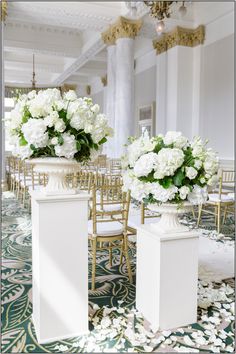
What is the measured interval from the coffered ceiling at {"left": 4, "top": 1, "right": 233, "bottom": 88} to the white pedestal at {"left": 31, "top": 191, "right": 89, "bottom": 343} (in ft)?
21.7

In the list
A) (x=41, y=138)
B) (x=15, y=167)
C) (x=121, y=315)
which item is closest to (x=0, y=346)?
(x=121, y=315)

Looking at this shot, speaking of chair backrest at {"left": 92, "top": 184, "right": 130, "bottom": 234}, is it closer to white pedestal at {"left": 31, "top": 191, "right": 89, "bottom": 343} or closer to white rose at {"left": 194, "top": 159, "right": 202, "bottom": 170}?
white pedestal at {"left": 31, "top": 191, "right": 89, "bottom": 343}

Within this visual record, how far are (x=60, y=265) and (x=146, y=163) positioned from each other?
37.6 inches

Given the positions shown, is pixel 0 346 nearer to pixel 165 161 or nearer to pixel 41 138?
pixel 41 138

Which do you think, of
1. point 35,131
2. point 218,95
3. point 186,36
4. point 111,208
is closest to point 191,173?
point 35,131

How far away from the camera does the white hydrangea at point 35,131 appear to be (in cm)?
220

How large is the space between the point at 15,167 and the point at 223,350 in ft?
27.6

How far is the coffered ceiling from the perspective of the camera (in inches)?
371

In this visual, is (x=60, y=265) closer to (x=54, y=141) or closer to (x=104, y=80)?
(x=54, y=141)

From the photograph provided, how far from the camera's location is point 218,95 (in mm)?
9508

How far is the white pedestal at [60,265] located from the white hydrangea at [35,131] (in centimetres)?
39

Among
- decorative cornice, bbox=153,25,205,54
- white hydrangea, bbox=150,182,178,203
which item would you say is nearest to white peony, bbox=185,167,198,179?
white hydrangea, bbox=150,182,178,203

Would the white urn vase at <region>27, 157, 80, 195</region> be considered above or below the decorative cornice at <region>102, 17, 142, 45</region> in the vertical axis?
below

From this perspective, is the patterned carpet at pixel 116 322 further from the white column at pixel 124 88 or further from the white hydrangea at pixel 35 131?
the white column at pixel 124 88
